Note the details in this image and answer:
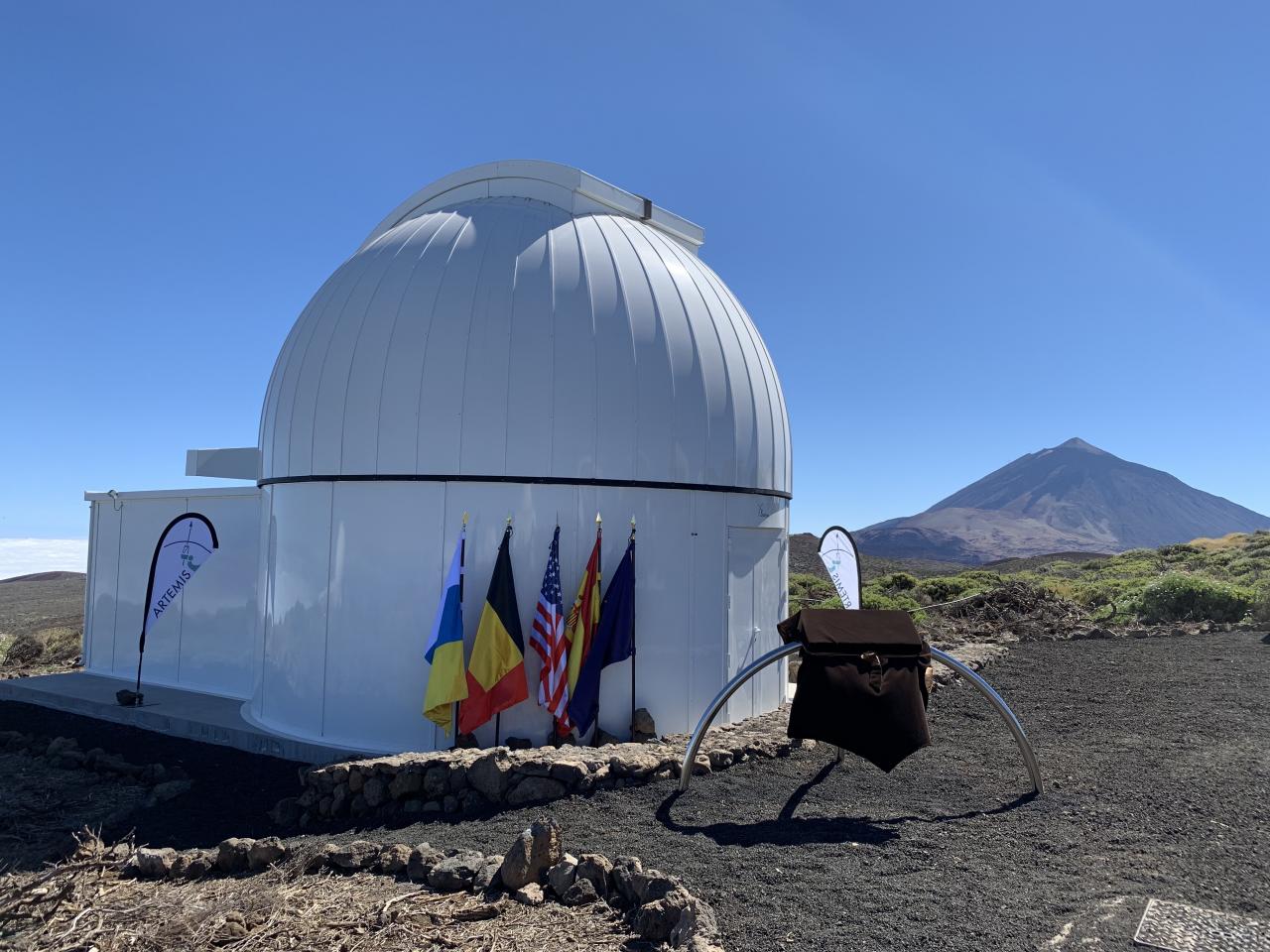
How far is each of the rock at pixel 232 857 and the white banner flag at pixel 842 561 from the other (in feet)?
23.4

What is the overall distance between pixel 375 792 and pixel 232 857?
1463mm

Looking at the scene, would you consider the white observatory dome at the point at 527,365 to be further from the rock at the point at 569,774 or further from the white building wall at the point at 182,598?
the rock at the point at 569,774

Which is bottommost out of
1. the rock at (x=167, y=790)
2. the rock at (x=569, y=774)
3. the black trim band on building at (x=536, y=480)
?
the rock at (x=167, y=790)

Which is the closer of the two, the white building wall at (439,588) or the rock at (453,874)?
the rock at (453,874)

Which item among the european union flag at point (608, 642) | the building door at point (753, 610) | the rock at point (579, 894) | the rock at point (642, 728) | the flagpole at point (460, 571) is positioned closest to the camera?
the rock at point (579, 894)

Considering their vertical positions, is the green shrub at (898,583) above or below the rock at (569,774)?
above

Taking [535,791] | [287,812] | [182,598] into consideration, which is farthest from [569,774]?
[182,598]

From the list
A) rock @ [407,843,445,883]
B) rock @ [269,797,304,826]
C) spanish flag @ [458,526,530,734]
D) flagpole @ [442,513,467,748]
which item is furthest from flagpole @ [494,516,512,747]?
rock @ [407,843,445,883]

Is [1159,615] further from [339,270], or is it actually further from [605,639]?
[339,270]

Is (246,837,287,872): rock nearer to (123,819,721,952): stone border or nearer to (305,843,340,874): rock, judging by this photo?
(123,819,721,952): stone border

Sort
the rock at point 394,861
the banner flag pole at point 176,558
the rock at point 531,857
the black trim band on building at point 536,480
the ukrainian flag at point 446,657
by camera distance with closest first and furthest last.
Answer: the rock at point 531,857, the rock at point 394,861, the ukrainian flag at point 446,657, the black trim band on building at point 536,480, the banner flag pole at point 176,558

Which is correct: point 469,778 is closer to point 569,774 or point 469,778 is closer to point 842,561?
point 569,774

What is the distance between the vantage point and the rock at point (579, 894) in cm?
414

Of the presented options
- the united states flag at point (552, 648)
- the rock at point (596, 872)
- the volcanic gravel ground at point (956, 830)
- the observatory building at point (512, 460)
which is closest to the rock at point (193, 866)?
the volcanic gravel ground at point (956, 830)
